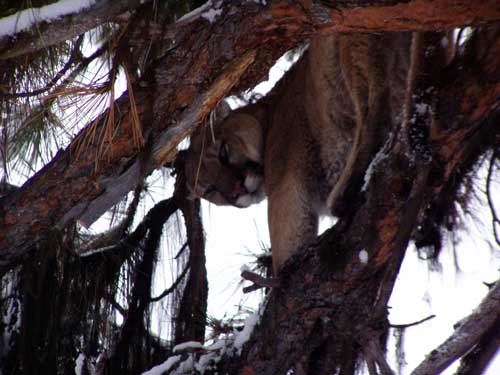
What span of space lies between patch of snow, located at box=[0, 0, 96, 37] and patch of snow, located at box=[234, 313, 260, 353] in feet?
3.97

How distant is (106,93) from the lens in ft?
7.16

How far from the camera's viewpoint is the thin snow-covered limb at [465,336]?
2.24m

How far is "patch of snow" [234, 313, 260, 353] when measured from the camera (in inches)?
105

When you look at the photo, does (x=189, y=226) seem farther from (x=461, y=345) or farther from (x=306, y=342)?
(x=461, y=345)

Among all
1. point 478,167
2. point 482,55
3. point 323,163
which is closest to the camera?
point 482,55

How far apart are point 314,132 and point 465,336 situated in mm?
1421

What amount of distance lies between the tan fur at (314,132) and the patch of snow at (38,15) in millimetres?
935

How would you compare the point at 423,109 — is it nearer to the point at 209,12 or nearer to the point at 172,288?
the point at 209,12

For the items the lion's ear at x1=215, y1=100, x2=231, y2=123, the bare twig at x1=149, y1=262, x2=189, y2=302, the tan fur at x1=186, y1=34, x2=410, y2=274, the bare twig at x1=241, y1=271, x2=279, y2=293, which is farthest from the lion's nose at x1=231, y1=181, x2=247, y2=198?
the bare twig at x1=241, y1=271, x2=279, y2=293

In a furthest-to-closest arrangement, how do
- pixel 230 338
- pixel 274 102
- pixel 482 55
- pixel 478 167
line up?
pixel 274 102 < pixel 478 167 < pixel 230 338 < pixel 482 55

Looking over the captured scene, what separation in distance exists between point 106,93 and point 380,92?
48.4 inches

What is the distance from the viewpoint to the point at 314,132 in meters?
3.51

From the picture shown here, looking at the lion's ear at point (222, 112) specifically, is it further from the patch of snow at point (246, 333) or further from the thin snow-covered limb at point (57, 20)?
the thin snow-covered limb at point (57, 20)

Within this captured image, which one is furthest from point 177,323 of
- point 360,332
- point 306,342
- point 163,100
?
point 163,100
